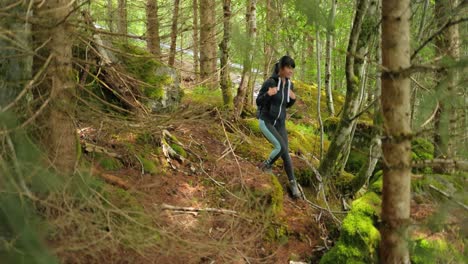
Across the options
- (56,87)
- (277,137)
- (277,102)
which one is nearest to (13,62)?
(56,87)

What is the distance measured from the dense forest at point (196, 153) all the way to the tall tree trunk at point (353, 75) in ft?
0.08

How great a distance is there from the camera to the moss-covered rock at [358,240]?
15.7 feet

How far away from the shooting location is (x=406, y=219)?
326 centimetres

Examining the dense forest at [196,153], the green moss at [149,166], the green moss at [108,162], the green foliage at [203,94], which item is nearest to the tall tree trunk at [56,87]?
the dense forest at [196,153]

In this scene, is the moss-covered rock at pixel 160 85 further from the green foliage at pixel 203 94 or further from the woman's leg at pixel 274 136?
the green foliage at pixel 203 94

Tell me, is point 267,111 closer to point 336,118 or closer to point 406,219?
point 406,219

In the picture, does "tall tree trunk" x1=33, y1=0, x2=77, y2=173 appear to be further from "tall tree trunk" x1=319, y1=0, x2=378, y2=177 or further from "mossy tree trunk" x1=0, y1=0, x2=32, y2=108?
"tall tree trunk" x1=319, y1=0, x2=378, y2=177

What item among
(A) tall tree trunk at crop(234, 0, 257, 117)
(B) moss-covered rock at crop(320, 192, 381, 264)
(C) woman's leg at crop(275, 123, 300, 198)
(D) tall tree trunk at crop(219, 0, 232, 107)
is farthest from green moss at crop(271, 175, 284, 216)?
(A) tall tree trunk at crop(234, 0, 257, 117)

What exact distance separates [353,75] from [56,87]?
181 inches

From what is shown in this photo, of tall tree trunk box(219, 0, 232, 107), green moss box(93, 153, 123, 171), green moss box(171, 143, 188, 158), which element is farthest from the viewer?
tall tree trunk box(219, 0, 232, 107)

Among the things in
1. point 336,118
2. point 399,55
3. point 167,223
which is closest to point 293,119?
point 336,118

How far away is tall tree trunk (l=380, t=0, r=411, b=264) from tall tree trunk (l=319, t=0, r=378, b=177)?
8.26ft

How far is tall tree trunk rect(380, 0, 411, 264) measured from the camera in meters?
3.07

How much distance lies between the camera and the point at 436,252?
12.2ft
